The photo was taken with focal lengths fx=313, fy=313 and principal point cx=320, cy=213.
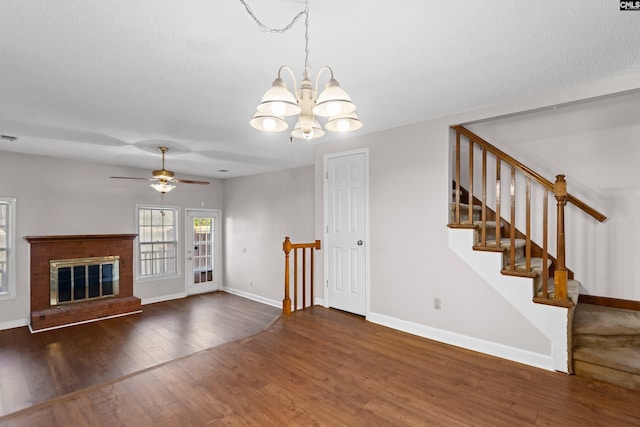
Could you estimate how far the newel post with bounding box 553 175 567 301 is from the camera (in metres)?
2.55

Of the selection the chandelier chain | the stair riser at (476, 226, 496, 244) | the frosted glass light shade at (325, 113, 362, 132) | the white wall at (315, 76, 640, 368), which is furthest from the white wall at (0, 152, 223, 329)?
the stair riser at (476, 226, 496, 244)

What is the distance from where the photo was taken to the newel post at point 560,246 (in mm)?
2551

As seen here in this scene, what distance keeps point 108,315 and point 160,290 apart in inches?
48.0

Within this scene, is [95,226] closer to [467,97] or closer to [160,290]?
[160,290]

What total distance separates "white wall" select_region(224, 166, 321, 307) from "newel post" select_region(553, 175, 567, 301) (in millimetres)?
4111

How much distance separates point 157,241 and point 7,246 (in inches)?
93.0

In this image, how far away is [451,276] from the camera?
324cm

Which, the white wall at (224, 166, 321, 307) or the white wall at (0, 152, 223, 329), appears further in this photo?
the white wall at (224, 166, 321, 307)

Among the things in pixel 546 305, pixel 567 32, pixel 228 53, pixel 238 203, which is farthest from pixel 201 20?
pixel 238 203

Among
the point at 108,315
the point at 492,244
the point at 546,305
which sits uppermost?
the point at 492,244

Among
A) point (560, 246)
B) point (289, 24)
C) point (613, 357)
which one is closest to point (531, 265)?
point (560, 246)

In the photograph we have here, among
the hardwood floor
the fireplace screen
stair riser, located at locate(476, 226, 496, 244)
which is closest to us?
the hardwood floor

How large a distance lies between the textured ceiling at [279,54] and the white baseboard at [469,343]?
2282 mm

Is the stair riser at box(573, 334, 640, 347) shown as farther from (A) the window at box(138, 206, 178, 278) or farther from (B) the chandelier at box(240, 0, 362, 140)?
(A) the window at box(138, 206, 178, 278)
